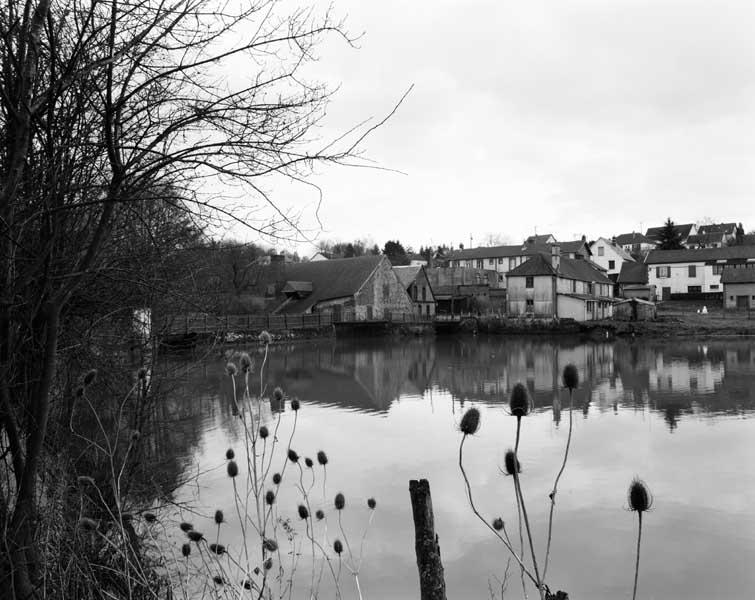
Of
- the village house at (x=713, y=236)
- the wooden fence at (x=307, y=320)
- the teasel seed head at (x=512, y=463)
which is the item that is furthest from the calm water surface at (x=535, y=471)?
the village house at (x=713, y=236)

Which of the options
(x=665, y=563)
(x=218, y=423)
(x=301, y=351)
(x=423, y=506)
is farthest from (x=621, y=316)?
(x=423, y=506)

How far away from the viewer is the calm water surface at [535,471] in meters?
7.74

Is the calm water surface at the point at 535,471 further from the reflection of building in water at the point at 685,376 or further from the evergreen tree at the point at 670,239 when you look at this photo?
the evergreen tree at the point at 670,239

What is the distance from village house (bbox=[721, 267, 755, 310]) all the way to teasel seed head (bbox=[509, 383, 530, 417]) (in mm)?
59963

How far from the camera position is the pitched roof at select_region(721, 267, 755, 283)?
55.9 meters

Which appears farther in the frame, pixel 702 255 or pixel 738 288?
pixel 702 255

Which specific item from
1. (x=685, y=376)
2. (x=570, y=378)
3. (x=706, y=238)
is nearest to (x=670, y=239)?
(x=706, y=238)

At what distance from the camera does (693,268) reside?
64875 mm

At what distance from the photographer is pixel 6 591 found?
3.82 m

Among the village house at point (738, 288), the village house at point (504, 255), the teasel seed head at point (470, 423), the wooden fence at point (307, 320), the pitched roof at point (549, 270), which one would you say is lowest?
the wooden fence at point (307, 320)

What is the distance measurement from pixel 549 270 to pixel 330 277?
1986cm

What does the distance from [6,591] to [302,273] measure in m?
58.4

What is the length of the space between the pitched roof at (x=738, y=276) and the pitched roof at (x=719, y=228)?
47.0 metres

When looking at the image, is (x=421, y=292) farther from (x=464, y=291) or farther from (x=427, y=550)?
(x=427, y=550)
